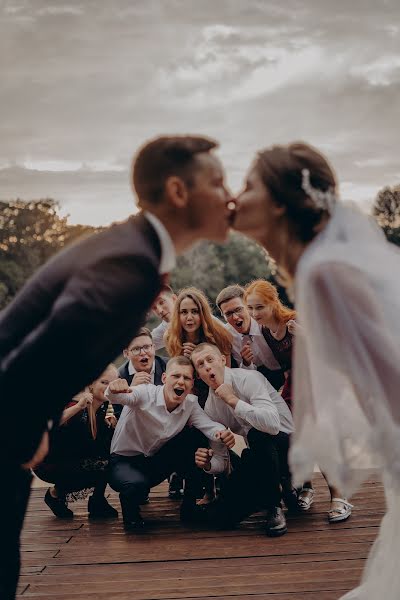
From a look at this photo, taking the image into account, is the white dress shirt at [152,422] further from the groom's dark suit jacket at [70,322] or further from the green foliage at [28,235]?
the green foliage at [28,235]

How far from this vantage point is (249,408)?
373 cm

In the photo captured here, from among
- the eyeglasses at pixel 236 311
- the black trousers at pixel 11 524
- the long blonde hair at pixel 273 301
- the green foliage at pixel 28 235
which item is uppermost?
the black trousers at pixel 11 524

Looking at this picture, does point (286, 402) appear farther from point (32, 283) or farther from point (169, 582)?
point (32, 283)

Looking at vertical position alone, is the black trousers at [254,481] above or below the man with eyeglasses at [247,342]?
below

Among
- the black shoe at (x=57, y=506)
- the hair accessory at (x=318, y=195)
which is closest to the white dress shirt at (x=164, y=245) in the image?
the hair accessory at (x=318, y=195)

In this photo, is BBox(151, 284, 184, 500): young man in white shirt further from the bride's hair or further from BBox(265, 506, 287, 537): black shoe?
the bride's hair

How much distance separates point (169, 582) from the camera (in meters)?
3.10

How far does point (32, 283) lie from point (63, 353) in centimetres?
31

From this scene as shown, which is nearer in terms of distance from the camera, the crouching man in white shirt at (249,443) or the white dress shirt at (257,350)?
the crouching man in white shirt at (249,443)

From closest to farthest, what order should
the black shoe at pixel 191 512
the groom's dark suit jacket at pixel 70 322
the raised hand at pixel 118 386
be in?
the groom's dark suit jacket at pixel 70 322 → the raised hand at pixel 118 386 → the black shoe at pixel 191 512

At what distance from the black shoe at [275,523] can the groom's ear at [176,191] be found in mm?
2258

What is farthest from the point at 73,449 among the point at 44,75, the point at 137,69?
the point at 44,75

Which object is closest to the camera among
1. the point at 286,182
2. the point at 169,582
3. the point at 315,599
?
the point at 286,182

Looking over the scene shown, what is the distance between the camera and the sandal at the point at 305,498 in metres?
4.05
